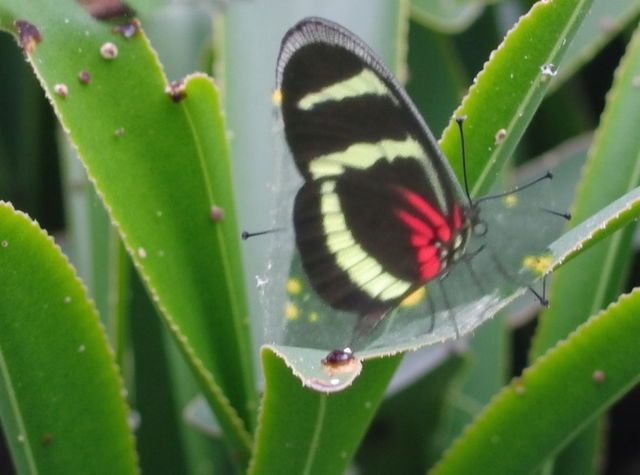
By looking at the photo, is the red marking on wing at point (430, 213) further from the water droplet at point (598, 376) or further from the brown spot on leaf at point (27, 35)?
the brown spot on leaf at point (27, 35)

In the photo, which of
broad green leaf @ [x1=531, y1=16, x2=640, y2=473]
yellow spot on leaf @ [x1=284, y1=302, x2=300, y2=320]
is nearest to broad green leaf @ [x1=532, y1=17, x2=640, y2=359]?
broad green leaf @ [x1=531, y1=16, x2=640, y2=473]

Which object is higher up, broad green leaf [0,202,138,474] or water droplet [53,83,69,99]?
water droplet [53,83,69,99]

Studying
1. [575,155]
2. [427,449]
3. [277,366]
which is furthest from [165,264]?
[575,155]

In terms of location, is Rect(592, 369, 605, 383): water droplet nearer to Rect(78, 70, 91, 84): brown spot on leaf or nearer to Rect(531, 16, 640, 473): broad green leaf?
Rect(531, 16, 640, 473): broad green leaf

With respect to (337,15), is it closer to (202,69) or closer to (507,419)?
(202,69)

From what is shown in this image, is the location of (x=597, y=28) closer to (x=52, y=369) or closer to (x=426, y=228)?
(x=426, y=228)
